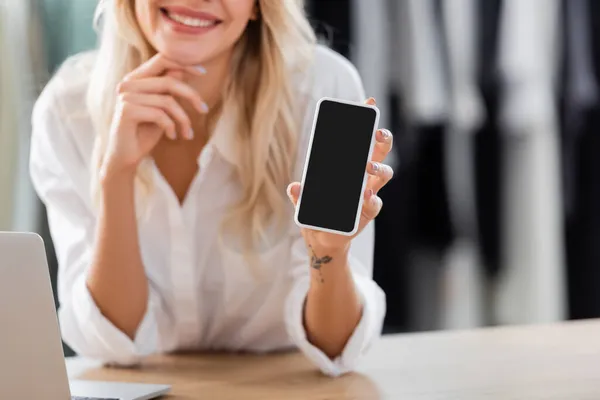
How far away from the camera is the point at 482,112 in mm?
2170

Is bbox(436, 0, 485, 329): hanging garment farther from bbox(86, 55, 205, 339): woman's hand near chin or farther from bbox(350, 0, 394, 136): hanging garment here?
bbox(86, 55, 205, 339): woman's hand near chin

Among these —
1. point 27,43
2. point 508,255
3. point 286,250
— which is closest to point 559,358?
point 286,250

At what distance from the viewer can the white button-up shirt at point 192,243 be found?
1264 millimetres

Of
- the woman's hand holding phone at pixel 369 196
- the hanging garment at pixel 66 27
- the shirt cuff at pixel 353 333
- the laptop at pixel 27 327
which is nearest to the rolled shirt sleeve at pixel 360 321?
the shirt cuff at pixel 353 333

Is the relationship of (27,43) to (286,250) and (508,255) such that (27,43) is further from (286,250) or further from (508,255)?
(508,255)

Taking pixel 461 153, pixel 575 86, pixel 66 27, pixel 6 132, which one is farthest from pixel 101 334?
pixel 575 86

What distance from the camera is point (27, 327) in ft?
2.51

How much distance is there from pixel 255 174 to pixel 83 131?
0.89ft

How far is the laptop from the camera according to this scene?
2.46 feet

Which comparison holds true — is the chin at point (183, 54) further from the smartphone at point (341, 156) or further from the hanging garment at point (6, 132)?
the hanging garment at point (6, 132)

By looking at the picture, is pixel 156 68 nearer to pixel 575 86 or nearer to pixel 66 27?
pixel 66 27

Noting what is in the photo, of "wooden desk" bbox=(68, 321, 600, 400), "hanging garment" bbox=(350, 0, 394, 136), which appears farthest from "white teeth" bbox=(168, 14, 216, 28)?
"hanging garment" bbox=(350, 0, 394, 136)

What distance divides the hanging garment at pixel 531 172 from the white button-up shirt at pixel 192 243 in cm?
99

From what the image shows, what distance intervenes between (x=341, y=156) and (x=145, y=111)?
369 millimetres
